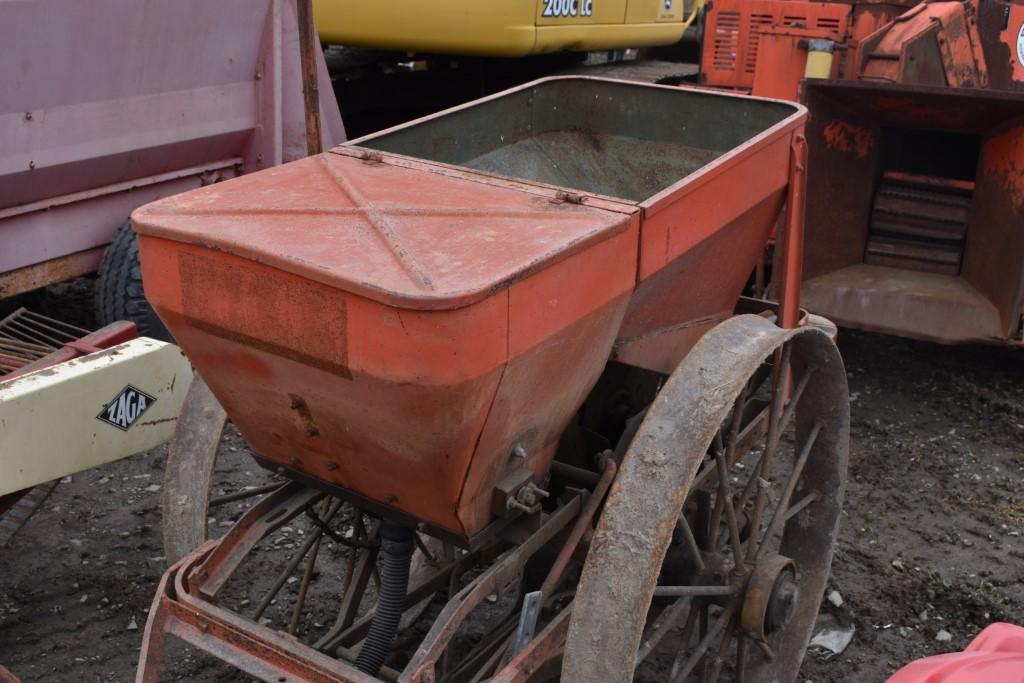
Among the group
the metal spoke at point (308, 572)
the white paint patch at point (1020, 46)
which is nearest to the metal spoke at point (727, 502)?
the metal spoke at point (308, 572)

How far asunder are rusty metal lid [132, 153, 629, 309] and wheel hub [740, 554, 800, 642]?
892 millimetres

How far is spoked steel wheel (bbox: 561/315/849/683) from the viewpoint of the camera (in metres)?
2.03

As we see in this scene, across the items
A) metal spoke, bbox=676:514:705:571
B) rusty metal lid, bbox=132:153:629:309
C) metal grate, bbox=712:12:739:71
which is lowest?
metal spoke, bbox=676:514:705:571

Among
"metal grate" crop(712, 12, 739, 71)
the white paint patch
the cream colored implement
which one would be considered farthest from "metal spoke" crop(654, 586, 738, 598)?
"metal grate" crop(712, 12, 739, 71)

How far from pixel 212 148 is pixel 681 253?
110 inches

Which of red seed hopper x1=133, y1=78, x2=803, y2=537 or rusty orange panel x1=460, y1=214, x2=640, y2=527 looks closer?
red seed hopper x1=133, y1=78, x2=803, y2=537

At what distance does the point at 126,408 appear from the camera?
8.83ft

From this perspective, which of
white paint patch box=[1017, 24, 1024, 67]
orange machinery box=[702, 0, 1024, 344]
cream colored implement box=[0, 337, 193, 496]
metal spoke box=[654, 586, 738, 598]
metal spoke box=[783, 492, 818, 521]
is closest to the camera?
metal spoke box=[654, 586, 738, 598]

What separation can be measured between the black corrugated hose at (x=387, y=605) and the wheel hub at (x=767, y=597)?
30.3 inches

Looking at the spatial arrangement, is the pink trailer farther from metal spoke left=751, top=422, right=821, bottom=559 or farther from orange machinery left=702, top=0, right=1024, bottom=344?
metal spoke left=751, top=422, right=821, bottom=559

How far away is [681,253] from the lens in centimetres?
252

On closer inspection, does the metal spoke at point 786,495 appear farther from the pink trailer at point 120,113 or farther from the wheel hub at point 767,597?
the pink trailer at point 120,113

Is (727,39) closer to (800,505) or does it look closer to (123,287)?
(123,287)

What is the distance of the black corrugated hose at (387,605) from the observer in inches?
94.6
